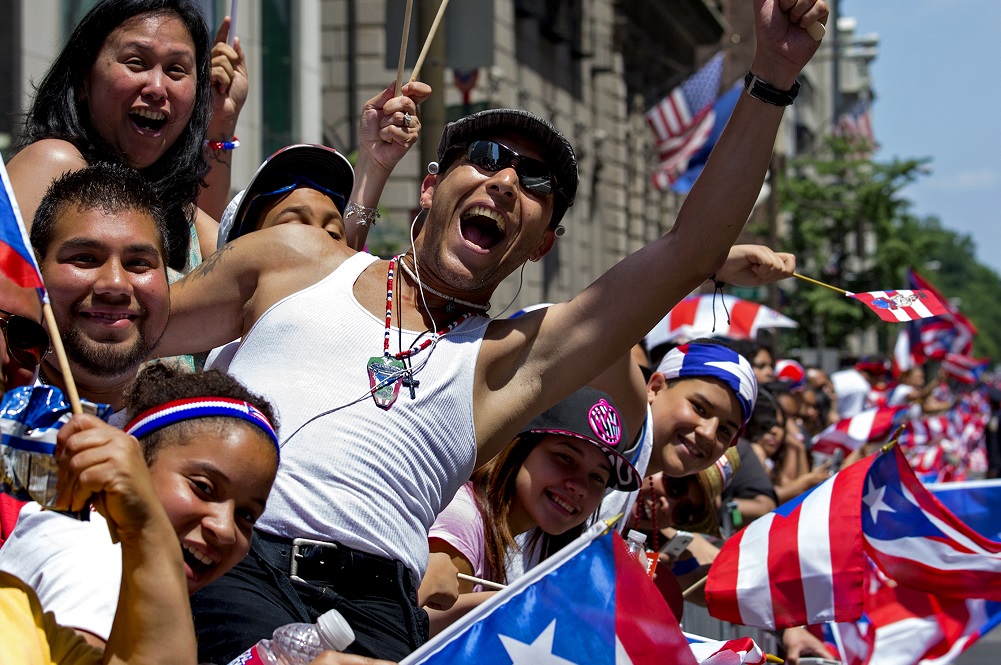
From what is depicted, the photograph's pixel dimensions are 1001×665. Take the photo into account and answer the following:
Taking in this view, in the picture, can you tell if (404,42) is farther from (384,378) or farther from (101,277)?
(101,277)

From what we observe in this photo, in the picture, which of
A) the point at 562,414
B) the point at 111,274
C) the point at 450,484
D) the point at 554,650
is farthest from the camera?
the point at 562,414

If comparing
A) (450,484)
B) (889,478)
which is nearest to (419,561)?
(450,484)

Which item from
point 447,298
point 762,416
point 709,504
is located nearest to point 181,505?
point 447,298

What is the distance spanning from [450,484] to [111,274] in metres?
0.99

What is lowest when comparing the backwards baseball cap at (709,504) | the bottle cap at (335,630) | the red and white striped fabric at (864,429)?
the red and white striped fabric at (864,429)

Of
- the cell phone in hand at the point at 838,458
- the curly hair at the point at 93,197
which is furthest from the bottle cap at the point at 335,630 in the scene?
the cell phone in hand at the point at 838,458

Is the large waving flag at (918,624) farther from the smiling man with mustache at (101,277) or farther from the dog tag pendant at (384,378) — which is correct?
the smiling man with mustache at (101,277)

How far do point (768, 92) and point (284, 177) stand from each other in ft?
5.70

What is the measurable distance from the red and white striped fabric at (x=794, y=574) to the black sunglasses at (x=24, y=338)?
289 cm

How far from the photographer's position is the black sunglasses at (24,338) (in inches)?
104

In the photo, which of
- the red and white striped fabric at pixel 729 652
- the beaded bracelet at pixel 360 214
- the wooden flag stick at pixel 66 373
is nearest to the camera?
the wooden flag stick at pixel 66 373

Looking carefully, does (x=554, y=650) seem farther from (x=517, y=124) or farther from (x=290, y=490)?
(x=517, y=124)

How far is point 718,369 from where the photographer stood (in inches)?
202

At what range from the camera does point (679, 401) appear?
16.8 ft
